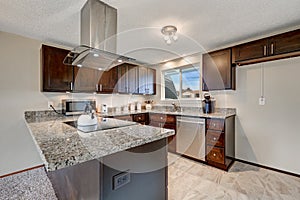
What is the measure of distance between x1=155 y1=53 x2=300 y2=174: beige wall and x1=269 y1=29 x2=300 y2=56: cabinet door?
296 millimetres

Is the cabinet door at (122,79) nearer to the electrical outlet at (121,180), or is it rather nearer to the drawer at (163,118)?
the drawer at (163,118)

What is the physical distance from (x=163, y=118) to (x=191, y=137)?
84 centimetres

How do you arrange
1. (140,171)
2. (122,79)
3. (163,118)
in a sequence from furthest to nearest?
(122,79) < (163,118) < (140,171)

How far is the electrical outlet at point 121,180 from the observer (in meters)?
1.02

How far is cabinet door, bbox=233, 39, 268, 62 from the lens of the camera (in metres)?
2.49

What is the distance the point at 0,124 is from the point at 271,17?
4205 millimetres

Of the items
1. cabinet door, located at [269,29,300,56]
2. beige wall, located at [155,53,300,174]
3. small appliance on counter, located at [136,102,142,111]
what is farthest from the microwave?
cabinet door, located at [269,29,300,56]

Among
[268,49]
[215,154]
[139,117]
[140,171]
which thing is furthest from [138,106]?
[140,171]

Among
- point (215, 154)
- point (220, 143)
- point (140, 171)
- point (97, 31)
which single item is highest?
point (97, 31)

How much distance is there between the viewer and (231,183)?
2234mm

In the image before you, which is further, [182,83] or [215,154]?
[182,83]

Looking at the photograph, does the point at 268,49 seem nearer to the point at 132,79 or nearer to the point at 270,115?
the point at 270,115

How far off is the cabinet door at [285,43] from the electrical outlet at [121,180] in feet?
8.79

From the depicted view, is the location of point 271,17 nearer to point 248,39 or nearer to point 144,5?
point 248,39
